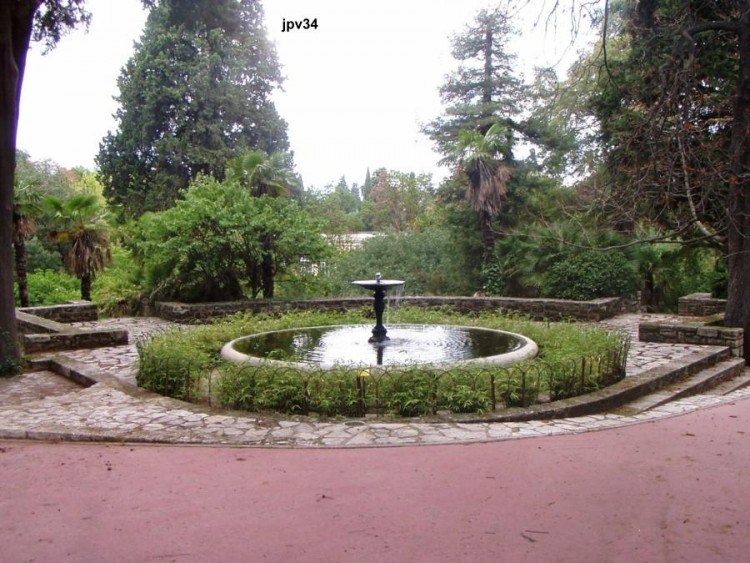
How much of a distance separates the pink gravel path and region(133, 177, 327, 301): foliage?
9.22 metres

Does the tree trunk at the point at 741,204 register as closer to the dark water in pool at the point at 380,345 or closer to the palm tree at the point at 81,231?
the dark water in pool at the point at 380,345

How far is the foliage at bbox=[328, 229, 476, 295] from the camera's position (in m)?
20.0

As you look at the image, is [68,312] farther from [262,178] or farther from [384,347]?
[384,347]

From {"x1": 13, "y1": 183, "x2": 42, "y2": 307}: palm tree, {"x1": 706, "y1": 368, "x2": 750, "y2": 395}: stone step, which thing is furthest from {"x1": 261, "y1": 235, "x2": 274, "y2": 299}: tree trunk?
{"x1": 706, "y1": 368, "x2": 750, "y2": 395}: stone step

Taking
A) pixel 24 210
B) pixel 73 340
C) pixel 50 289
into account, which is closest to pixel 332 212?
pixel 50 289

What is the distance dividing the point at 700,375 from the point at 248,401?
20.0 ft

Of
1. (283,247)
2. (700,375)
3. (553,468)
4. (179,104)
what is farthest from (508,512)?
(179,104)

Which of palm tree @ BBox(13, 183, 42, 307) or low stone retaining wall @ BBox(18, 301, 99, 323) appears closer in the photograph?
low stone retaining wall @ BBox(18, 301, 99, 323)

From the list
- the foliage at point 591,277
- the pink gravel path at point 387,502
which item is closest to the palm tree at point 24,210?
the pink gravel path at point 387,502

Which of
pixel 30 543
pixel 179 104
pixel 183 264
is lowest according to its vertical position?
pixel 30 543

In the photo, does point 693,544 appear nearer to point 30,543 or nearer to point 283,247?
point 30,543

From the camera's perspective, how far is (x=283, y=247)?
15.0 meters

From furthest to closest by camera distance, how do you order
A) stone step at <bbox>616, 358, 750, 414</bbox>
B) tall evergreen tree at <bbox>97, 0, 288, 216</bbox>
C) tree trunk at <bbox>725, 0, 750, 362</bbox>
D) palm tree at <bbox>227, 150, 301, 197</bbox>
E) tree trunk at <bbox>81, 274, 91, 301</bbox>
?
tall evergreen tree at <bbox>97, 0, 288, 216</bbox>
tree trunk at <bbox>81, 274, 91, 301</bbox>
palm tree at <bbox>227, 150, 301, 197</bbox>
tree trunk at <bbox>725, 0, 750, 362</bbox>
stone step at <bbox>616, 358, 750, 414</bbox>

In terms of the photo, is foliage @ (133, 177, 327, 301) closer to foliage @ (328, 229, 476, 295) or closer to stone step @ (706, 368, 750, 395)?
foliage @ (328, 229, 476, 295)
